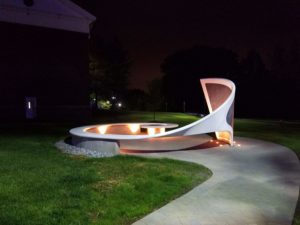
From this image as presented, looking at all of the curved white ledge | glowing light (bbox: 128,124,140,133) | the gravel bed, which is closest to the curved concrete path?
the curved white ledge

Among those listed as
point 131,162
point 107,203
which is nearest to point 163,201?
point 107,203

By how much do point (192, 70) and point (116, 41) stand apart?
43.0 feet

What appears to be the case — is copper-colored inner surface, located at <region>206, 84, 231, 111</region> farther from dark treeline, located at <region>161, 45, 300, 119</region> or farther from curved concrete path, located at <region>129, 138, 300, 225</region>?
dark treeline, located at <region>161, 45, 300, 119</region>

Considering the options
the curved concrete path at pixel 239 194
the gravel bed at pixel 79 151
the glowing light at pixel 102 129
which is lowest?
the curved concrete path at pixel 239 194

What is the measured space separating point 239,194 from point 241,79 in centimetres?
4628

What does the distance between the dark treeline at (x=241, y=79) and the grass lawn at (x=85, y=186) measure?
38336mm

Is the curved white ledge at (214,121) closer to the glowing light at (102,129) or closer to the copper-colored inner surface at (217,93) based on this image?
the copper-colored inner surface at (217,93)

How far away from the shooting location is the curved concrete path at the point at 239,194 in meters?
6.29

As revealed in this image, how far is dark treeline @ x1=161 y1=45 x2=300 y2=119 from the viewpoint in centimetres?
4709

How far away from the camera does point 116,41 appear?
52.6m

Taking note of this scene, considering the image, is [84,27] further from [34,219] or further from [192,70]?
[192,70]

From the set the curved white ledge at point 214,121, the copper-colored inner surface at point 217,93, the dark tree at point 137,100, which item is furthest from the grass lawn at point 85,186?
the dark tree at point 137,100

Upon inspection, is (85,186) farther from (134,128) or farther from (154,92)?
(154,92)

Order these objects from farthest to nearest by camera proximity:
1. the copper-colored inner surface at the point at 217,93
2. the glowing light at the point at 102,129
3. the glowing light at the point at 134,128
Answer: the glowing light at the point at 134,128
the glowing light at the point at 102,129
the copper-colored inner surface at the point at 217,93
